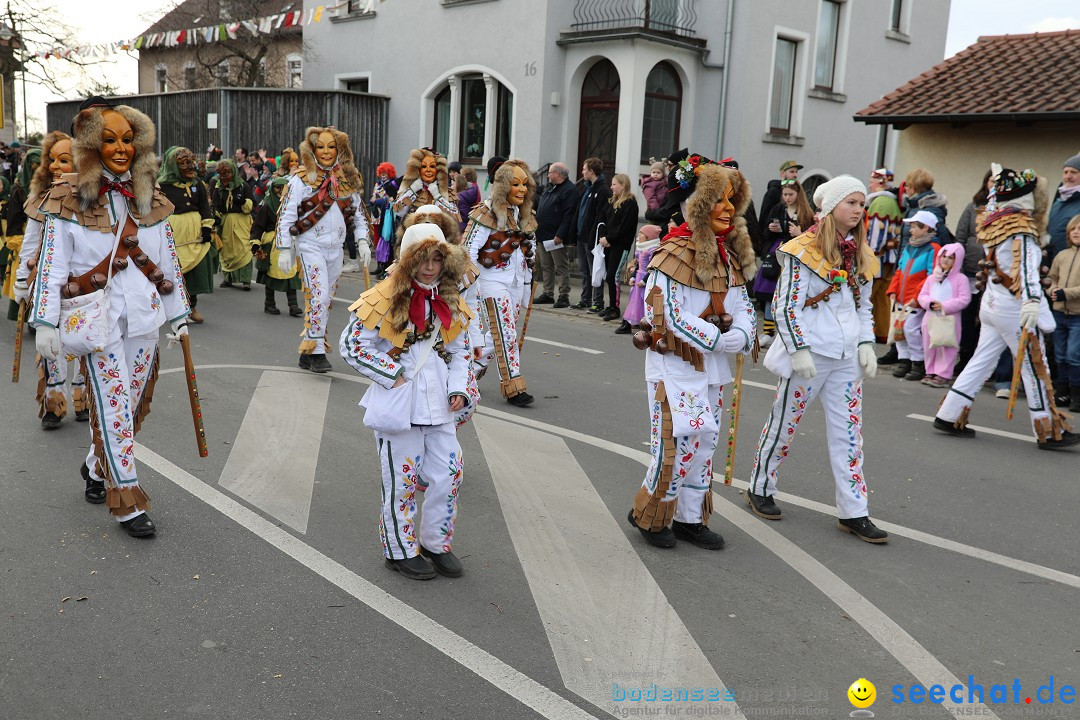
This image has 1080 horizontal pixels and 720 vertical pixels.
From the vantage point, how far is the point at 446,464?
14.6 feet

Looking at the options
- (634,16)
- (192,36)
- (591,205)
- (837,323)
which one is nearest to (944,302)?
(837,323)

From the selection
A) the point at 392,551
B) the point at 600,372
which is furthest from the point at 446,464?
the point at 600,372

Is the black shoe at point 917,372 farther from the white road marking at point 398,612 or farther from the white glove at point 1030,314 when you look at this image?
the white road marking at point 398,612

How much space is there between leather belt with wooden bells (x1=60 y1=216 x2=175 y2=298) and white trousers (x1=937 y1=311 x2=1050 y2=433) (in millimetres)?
5831

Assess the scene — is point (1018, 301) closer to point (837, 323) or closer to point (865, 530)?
point (837, 323)

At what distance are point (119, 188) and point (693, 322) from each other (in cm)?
297

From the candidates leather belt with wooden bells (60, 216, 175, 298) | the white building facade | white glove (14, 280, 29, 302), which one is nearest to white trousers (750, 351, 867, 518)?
leather belt with wooden bells (60, 216, 175, 298)

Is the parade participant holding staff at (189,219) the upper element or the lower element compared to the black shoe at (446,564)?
upper

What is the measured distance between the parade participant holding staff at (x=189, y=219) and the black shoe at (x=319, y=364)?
309cm

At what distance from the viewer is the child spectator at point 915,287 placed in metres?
10.2

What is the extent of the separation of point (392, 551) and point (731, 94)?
1737cm

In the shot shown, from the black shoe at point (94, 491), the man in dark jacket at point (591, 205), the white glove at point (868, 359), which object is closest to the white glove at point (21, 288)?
the black shoe at point (94, 491)

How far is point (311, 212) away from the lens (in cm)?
913

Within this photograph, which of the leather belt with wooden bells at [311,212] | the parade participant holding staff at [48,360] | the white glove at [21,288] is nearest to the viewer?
the white glove at [21,288]
